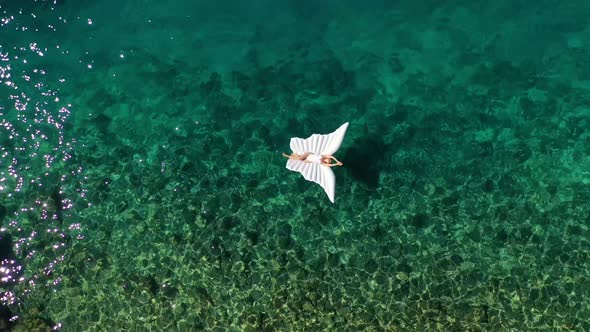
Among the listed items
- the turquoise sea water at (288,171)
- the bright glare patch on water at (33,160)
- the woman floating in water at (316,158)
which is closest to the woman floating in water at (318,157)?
the woman floating in water at (316,158)

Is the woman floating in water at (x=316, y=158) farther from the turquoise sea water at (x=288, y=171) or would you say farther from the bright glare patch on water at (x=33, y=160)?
the bright glare patch on water at (x=33, y=160)

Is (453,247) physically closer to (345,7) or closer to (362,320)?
(362,320)

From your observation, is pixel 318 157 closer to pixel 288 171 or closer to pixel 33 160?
pixel 288 171

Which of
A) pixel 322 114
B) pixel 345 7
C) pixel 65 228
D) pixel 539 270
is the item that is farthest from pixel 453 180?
pixel 65 228

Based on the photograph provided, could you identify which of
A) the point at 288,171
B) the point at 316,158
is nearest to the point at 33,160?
the point at 288,171

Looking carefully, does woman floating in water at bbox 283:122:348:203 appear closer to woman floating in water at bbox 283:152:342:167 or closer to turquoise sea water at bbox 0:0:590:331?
woman floating in water at bbox 283:152:342:167

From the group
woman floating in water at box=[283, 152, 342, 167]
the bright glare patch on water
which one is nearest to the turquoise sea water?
the bright glare patch on water

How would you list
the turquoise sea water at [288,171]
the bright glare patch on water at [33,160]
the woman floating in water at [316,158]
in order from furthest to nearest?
the bright glare patch on water at [33,160] → the woman floating in water at [316,158] → the turquoise sea water at [288,171]
